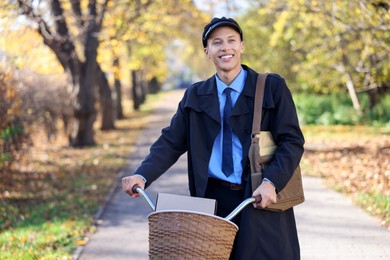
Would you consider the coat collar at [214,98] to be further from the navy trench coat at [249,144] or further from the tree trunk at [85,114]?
the tree trunk at [85,114]

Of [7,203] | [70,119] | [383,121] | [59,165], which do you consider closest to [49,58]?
[70,119]

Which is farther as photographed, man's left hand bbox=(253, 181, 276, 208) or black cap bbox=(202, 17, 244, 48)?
black cap bbox=(202, 17, 244, 48)

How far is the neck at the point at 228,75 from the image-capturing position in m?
3.66

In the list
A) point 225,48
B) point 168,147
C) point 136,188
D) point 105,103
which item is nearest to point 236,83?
point 225,48

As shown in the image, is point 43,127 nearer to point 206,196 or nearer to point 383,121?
point 383,121

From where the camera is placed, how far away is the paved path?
679 centimetres

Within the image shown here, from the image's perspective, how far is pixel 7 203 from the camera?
10195mm

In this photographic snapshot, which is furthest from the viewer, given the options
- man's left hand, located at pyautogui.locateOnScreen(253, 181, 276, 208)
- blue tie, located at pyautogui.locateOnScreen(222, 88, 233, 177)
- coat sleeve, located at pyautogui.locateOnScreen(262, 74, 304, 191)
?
blue tie, located at pyautogui.locateOnScreen(222, 88, 233, 177)

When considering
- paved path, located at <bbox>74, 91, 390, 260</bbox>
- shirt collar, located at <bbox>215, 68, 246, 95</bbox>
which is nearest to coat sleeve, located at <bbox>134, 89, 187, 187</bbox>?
shirt collar, located at <bbox>215, 68, 246, 95</bbox>

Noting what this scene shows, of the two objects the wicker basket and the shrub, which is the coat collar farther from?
the shrub

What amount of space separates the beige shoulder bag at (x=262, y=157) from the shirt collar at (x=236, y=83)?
0.11 m

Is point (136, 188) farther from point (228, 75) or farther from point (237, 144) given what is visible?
point (228, 75)

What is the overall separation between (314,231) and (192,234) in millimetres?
4901

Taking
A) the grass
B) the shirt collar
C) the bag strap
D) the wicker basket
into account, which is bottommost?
the grass
